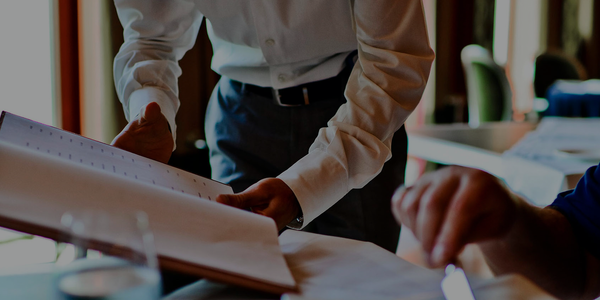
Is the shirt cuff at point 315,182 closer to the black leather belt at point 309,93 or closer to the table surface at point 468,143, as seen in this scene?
the black leather belt at point 309,93

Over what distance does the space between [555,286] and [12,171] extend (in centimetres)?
70

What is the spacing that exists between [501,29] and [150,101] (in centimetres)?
463

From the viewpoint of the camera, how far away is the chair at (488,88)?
2.77 metres

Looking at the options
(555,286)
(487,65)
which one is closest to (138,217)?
(555,286)

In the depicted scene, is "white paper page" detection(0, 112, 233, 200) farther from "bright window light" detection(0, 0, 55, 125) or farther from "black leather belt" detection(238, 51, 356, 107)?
"bright window light" detection(0, 0, 55, 125)

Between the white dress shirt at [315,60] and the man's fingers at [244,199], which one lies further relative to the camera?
the white dress shirt at [315,60]

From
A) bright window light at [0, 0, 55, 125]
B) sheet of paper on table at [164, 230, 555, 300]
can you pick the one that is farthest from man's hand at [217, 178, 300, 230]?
bright window light at [0, 0, 55, 125]

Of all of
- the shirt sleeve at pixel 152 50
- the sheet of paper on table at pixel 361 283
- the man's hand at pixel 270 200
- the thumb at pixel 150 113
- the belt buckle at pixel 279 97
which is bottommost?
the sheet of paper on table at pixel 361 283

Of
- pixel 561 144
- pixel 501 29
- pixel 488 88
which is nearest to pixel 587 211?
pixel 561 144

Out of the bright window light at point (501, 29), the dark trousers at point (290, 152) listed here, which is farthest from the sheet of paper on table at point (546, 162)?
the bright window light at point (501, 29)

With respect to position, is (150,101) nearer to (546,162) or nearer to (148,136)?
(148,136)

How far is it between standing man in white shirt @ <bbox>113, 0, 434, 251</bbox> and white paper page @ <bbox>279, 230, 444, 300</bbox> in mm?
133

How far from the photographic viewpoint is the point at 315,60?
3.61 feet

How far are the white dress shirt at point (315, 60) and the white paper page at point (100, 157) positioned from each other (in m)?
0.16
